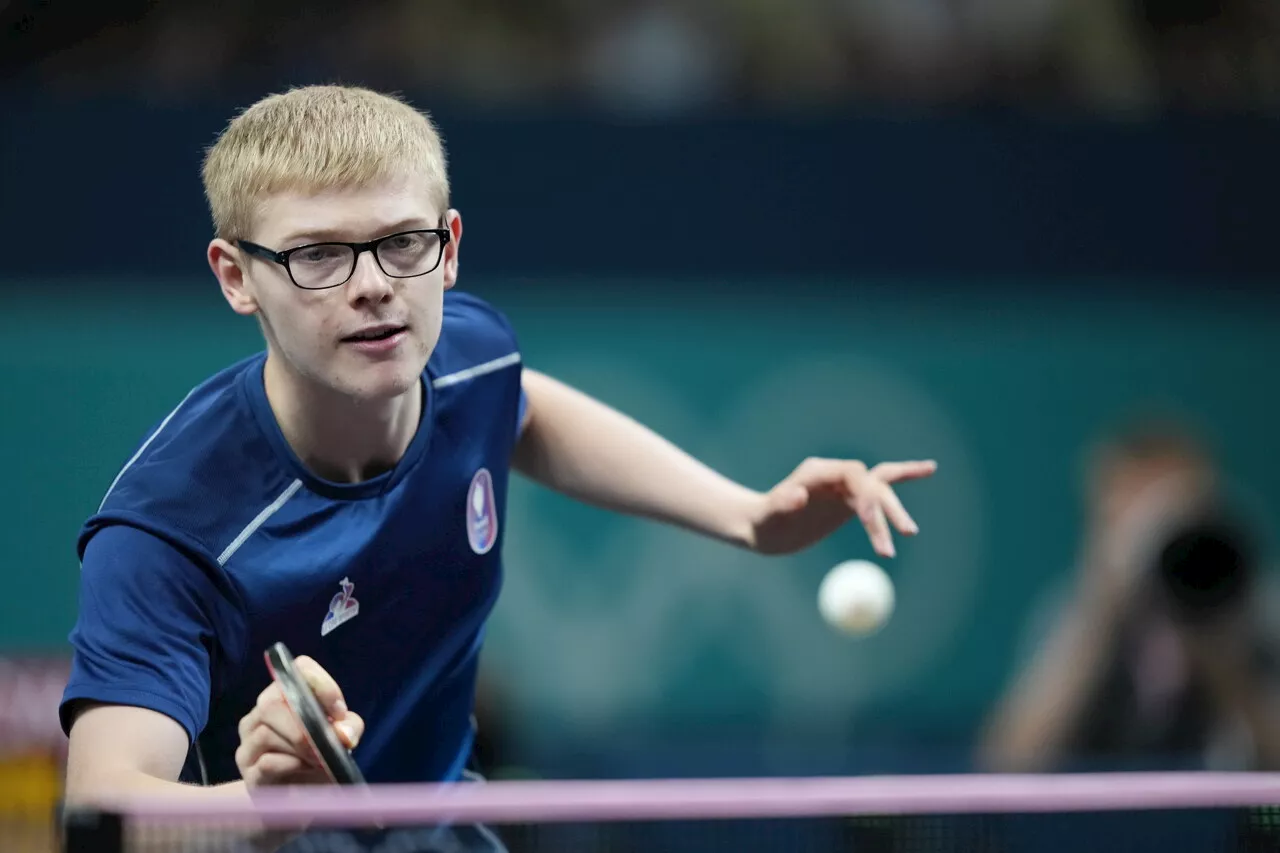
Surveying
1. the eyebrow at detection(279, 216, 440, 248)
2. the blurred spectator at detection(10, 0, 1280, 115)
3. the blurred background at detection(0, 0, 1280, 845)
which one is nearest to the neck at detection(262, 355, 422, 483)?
the eyebrow at detection(279, 216, 440, 248)

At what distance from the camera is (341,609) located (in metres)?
2.70

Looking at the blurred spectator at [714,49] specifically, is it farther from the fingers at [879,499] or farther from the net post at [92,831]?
the net post at [92,831]

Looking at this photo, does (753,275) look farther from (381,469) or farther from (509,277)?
(381,469)

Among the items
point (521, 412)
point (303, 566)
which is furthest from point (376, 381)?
point (521, 412)

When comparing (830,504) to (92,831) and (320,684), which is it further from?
(92,831)

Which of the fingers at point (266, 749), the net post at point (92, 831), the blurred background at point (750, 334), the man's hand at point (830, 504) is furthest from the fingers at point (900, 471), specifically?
the blurred background at point (750, 334)

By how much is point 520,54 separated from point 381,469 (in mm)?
4268

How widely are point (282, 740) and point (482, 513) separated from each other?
3.12ft

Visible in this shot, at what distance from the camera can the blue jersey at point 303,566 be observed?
7.77 feet

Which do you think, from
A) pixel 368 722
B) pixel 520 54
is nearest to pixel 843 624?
pixel 368 722

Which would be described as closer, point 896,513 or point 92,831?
point 92,831

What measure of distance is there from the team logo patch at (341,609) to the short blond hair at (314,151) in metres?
0.58

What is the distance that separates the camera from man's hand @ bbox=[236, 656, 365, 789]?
2.03 m

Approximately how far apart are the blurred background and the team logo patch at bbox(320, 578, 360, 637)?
276 cm
